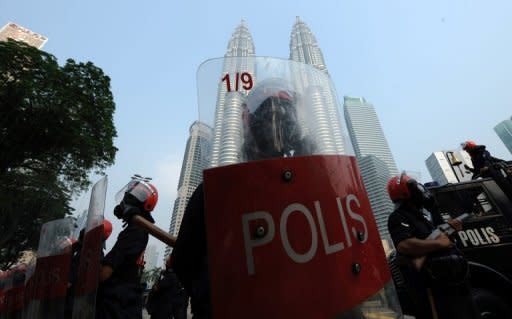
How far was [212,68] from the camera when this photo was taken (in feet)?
4.03

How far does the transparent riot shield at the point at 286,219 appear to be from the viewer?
2.55 feet

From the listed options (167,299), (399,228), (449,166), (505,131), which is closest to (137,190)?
(399,228)

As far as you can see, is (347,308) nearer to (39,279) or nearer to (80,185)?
(39,279)

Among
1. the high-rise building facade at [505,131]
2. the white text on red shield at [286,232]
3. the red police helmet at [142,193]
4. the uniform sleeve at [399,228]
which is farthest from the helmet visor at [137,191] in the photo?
the high-rise building facade at [505,131]

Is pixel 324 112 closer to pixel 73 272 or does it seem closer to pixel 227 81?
pixel 227 81

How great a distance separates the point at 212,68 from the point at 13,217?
58.8 ft

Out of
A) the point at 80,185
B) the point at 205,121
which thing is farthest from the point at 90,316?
the point at 80,185

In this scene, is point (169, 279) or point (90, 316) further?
point (169, 279)

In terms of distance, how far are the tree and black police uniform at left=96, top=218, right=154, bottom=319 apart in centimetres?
1302

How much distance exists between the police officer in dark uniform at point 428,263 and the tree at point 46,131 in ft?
47.6

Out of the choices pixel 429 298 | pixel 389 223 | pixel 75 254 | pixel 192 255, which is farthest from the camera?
pixel 75 254

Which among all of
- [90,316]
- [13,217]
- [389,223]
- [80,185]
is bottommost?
[90,316]

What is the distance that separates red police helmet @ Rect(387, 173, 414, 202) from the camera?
3010mm

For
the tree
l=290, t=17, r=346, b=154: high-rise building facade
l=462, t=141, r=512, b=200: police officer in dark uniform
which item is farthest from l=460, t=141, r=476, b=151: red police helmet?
the tree
